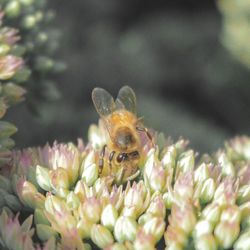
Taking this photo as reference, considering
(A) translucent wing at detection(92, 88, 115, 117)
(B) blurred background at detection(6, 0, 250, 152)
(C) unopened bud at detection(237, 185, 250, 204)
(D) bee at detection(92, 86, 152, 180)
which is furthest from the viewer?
(B) blurred background at detection(6, 0, 250, 152)

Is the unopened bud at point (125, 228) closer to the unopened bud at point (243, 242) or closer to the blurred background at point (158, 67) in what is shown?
the unopened bud at point (243, 242)

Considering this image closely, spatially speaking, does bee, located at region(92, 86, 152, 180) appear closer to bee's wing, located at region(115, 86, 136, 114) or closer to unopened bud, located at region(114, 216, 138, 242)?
bee's wing, located at region(115, 86, 136, 114)

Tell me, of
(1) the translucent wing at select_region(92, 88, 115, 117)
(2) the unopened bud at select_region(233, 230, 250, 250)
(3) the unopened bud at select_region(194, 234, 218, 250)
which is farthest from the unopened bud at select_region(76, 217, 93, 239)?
(1) the translucent wing at select_region(92, 88, 115, 117)

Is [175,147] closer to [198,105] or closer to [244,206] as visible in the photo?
[244,206]

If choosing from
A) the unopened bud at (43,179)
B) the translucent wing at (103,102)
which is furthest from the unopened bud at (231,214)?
the translucent wing at (103,102)

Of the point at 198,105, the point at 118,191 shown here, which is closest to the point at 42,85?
the point at 118,191

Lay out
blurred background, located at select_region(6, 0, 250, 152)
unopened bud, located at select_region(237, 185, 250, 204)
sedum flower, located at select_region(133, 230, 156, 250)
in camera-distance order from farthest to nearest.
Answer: blurred background, located at select_region(6, 0, 250, 152), unopened bud, located at select_region(237, 185, 250, 204), sedum flower, located at select_region(133, 230, 156, 250)

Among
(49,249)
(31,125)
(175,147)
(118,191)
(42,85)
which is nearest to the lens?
(49,249)
